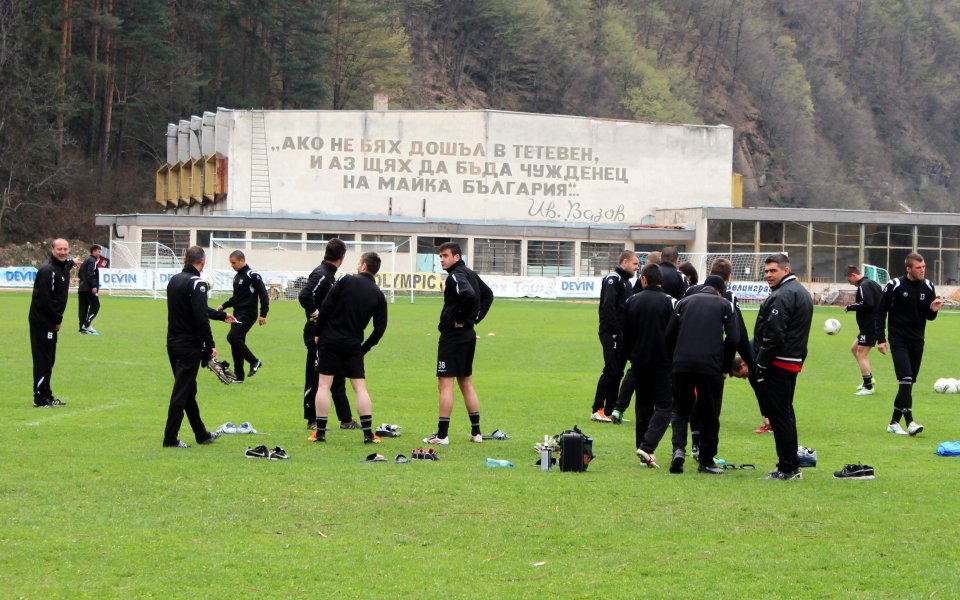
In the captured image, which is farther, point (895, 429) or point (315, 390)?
point (895, 429)

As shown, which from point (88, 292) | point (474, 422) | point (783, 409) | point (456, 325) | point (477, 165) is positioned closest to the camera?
point (783, 409)

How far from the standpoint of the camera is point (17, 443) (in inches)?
467

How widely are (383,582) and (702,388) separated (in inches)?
181

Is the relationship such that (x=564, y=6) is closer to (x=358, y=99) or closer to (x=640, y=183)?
(x=358, y=99)

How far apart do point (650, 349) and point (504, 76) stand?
312 ft

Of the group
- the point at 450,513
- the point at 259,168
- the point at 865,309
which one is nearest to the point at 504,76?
the point at 259,168

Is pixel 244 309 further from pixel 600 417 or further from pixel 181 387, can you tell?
pixel 181 387

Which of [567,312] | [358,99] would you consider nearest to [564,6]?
[358,99]

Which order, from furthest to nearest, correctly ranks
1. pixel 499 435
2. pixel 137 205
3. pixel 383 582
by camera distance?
pixel 137 205 < pixel 499 435 < pixel 383 582

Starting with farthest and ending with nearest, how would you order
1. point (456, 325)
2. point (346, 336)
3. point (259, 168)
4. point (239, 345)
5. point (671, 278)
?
point (259, 168)
point (239, 345)
point (671, 278)
point (346, 336)
point (456, 325)

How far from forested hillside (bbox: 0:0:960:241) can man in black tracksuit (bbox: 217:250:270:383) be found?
167 feet

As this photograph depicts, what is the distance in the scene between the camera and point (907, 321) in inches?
549

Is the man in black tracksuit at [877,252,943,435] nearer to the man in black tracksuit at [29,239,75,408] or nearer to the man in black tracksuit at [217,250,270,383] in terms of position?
the man in black tracksuit at [217,250,270,383]

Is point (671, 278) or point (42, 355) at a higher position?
point (671, 278)
